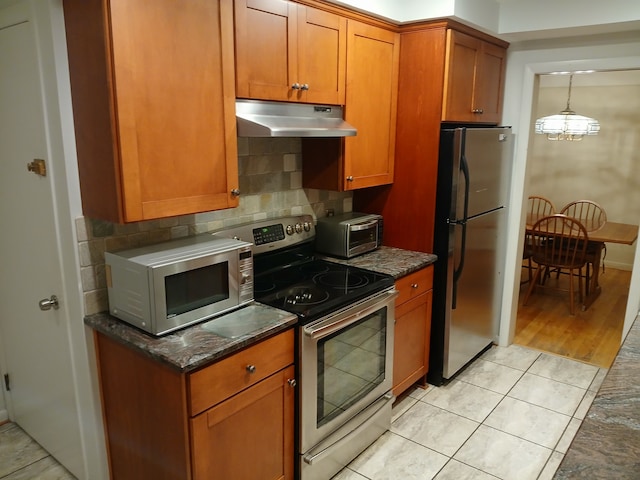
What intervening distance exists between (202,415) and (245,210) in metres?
1.14

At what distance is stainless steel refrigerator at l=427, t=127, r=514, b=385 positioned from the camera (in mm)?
2850

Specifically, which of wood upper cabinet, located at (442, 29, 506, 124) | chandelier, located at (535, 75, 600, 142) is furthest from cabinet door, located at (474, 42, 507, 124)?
chandelier, located at (535, 75, 600, 142)

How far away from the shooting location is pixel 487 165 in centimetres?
308

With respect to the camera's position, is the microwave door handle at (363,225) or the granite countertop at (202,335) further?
the microwave door handle at (363,225)

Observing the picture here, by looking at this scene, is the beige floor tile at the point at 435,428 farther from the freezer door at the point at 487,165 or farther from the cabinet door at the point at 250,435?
the freezer door at the point at 487,165

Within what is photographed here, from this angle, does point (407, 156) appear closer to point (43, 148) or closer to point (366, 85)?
point (366, 85)

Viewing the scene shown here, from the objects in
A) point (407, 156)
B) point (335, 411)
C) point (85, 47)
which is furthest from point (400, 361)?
point (85, 47)

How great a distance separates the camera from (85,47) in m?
1.65

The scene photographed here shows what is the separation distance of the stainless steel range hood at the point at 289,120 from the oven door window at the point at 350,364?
90cm

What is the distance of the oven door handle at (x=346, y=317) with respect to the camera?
2044mm

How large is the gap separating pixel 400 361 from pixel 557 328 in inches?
79.7

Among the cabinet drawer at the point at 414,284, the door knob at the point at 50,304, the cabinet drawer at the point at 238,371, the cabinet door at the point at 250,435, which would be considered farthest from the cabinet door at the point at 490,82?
the door knob at the point at 50,304

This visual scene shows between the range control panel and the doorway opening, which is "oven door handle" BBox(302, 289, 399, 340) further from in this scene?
the doorway opening

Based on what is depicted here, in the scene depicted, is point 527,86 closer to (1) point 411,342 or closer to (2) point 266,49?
(1) point 411,342
